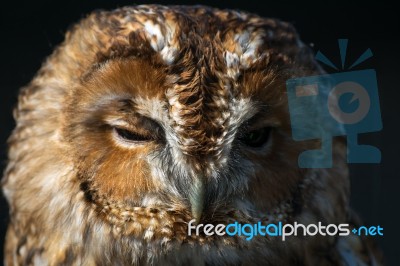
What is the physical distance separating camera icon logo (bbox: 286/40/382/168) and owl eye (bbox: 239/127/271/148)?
0.08 metres

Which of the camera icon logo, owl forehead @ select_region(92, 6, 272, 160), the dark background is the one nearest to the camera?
owl forehead @ select_region(92, 6, 272, 160)

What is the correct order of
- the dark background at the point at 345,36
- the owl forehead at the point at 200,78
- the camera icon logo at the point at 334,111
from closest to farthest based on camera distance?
the owl forehead at the point at 200,78 < the camera icon logo at the point at 334,111 < the dark background at the point at 345,36

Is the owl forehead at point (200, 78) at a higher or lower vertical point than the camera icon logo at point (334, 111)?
higher

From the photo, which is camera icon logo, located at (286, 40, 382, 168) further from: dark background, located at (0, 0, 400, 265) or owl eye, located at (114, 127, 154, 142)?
owl eye, located at (114, 127, 154, 142)

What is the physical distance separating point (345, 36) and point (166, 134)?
83cm

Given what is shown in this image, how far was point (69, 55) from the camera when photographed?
5.23ft

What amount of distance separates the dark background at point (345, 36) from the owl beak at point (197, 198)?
2.02 ft

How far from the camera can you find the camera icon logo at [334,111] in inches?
61.3

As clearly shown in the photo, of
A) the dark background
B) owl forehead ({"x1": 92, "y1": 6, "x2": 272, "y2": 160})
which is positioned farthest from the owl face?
the dark background

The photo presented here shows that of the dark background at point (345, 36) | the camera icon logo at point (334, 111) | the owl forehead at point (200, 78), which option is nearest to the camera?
the owl forehead at point (200, 78)

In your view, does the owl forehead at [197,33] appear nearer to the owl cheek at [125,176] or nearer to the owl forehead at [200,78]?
the owl forehead at [200,78]

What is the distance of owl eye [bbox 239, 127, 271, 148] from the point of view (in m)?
1.44

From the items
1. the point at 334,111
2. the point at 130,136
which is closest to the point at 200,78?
the point at 130,136

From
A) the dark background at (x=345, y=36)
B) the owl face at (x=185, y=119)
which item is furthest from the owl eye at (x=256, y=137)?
the dark background at (x=345, y=36)
